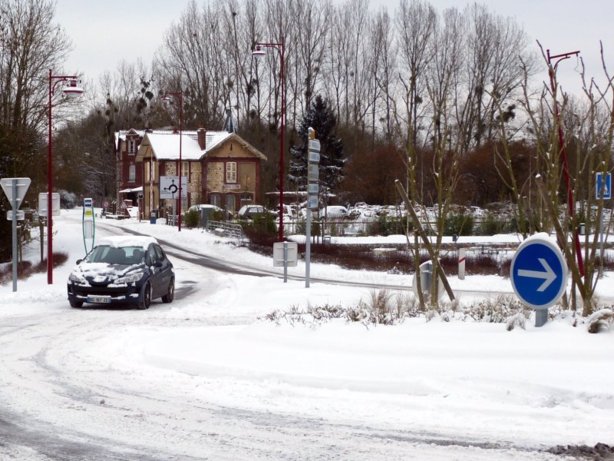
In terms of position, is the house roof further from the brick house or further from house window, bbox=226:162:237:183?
house window, bbox=226:162:237:183

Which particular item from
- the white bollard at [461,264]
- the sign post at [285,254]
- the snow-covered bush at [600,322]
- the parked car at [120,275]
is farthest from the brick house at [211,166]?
the snow-covered bush at [600,322]

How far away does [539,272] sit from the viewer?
9461 millimetres

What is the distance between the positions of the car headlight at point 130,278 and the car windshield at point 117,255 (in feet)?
2.01

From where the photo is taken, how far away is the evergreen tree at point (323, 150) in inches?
2813

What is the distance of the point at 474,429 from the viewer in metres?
7.49

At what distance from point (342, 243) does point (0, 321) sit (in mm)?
28846

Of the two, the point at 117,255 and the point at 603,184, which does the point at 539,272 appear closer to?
the point at 603,184

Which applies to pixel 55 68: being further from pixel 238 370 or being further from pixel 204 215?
pixel 238 370

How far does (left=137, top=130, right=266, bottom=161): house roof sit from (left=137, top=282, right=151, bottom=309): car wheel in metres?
58.0

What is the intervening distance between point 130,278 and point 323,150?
52.8 m

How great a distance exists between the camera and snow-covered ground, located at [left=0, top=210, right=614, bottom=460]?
23.5ft

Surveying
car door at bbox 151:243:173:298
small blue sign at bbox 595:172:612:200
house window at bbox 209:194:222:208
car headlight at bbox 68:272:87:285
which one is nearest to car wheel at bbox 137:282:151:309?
car door at bbox 151:243:173:298

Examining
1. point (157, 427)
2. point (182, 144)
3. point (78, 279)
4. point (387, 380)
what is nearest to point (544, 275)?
point (387, 380)

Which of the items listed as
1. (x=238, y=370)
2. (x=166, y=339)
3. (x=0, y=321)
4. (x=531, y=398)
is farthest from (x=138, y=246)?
(x=531, y=398)
